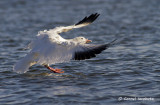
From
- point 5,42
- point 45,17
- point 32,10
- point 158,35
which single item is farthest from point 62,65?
point 32,10

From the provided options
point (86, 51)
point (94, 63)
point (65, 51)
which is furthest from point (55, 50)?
point (94, 63)

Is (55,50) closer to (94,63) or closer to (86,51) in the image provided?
(86,51)

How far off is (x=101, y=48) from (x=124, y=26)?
687 centimetres

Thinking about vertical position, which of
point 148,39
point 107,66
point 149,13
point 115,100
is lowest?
point 115,100

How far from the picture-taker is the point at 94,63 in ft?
29.3

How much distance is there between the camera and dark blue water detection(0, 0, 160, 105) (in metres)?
6.27

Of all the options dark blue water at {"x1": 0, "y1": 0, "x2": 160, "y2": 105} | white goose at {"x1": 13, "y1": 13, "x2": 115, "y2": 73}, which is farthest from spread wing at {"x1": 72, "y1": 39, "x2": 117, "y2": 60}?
dark blue water at {"x1": 0, "y1": 0, "x2": 160, "y2": 105}

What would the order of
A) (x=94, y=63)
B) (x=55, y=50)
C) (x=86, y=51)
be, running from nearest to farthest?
(x=86, y=51), (x=55, y=50), (x=94, y=63)

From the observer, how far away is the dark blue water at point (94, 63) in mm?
6270

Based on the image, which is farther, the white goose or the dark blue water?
the white goose

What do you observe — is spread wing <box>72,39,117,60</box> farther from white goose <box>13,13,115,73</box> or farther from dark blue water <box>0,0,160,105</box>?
dark blue water <box>0,0,160,105</box>

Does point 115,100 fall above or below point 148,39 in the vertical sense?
below

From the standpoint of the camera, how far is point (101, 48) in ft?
23.0

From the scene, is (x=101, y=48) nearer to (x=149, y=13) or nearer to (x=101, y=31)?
(x=101, y=31)
